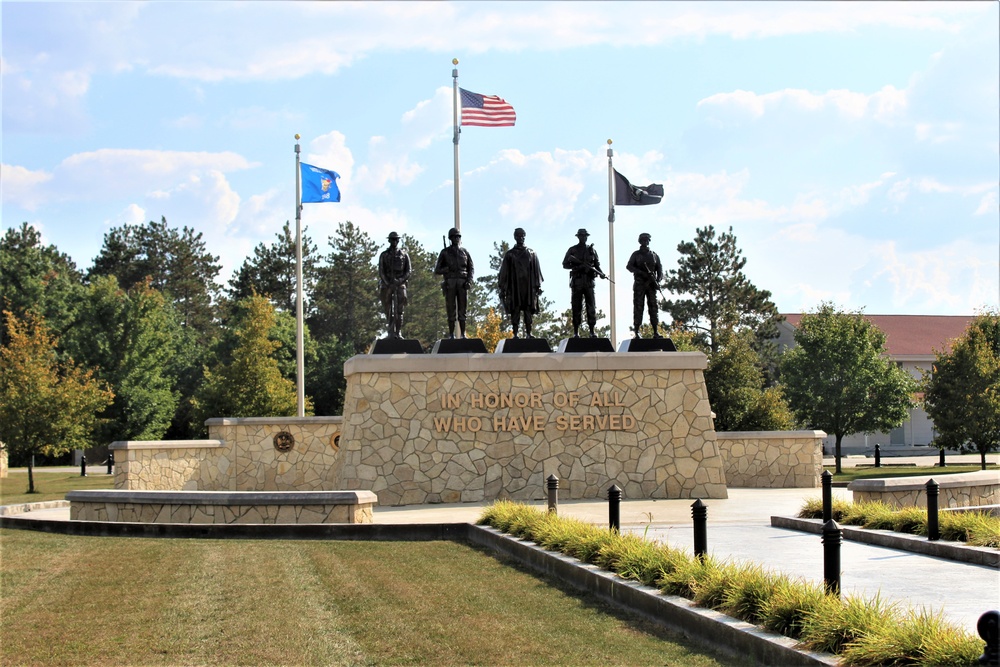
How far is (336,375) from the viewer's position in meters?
60.9

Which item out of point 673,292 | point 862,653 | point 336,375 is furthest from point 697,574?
point 673,292

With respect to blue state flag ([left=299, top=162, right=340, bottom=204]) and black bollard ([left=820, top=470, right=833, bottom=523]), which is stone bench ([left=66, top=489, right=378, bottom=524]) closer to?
black bollard ([left=820, top=470, right=833, bottom=523])

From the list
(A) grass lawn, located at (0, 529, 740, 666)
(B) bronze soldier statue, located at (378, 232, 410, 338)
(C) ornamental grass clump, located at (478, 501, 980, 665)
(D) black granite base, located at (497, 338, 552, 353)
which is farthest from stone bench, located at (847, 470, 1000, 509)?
(B) bronze soldier statue, located at (378, 232, 410, 338)

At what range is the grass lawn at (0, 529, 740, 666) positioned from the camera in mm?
8117

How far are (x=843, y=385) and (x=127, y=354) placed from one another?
3449cm

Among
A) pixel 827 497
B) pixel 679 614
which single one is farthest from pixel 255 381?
pixel 679 614

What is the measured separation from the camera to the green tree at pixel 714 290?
6425 centimetres

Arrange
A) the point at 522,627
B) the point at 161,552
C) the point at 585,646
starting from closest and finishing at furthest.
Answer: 1. the point at 585,646
2. the point at 522,627
3. the point at 161,552

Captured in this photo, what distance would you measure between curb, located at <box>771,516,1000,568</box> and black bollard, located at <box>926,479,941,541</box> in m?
0.11

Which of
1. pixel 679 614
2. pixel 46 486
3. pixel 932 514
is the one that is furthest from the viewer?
pixel 46 486

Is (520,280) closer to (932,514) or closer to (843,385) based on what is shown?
(932,514)

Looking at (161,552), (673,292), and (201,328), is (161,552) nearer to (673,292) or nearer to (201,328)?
(673,292)

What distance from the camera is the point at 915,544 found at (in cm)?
1237

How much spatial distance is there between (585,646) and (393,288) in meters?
14.8
